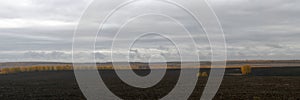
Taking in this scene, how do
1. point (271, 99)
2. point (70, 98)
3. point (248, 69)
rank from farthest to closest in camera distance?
point (248, 69)
point (70, 98)
point (271, 99)

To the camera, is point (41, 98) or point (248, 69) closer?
point (41, 98)

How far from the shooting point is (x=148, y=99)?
135 feet

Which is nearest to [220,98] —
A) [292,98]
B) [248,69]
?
A: [292,98]

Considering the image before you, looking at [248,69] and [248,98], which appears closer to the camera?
[248,98]

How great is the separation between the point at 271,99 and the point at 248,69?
250ft

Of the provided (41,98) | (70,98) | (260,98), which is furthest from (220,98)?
(41,98)

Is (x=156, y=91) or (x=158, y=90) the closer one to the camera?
(x=156, y=91)

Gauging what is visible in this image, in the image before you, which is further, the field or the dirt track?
the dirt track

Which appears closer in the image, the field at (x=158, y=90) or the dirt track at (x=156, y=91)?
the field at (x=158, y=90)

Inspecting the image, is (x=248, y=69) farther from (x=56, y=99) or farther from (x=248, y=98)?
(x=56, y=99)

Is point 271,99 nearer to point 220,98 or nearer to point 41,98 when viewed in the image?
point 220,98

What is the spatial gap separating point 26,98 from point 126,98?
11762mm

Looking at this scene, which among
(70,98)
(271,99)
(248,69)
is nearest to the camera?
(271,99)

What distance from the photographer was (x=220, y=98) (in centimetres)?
4103
